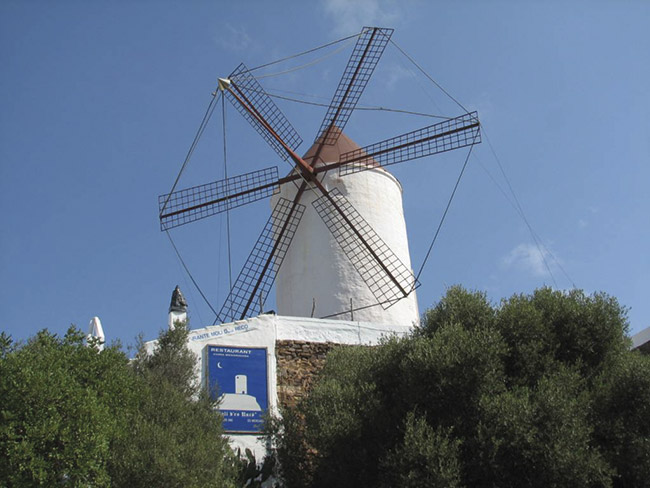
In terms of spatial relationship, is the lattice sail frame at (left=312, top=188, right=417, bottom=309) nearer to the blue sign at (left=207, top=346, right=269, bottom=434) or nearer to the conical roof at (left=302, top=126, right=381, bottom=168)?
the conical roof at (left=302, top=126, right=381, bottom=168)

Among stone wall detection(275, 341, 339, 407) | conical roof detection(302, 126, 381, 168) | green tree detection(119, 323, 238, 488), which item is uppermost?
conical roof detection(302, 126, 381, 168)

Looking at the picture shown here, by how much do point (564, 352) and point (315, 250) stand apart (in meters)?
6.51

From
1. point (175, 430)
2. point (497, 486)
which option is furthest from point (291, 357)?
point (497, 486)

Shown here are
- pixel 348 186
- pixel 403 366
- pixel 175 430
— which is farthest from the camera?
pixel 348 186

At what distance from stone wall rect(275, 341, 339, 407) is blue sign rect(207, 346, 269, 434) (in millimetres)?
291

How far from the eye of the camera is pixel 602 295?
8.78m

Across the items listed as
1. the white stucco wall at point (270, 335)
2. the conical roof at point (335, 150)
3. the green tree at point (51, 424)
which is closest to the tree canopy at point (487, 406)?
the white stucco wall at point (270, 335)

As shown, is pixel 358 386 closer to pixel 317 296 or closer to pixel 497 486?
pixel 497 486

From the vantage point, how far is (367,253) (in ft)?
45.4

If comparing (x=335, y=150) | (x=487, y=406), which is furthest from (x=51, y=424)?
(x=335, y=150)

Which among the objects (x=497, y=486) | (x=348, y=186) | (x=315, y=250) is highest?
(x=348, y=186)

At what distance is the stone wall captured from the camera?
10523 mm

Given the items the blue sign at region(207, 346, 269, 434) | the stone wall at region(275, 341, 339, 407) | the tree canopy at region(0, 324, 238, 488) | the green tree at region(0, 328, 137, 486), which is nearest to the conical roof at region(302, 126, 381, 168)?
the stone wall at region(275, 341, 339, 407)

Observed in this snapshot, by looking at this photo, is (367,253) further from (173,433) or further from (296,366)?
(173,433)
